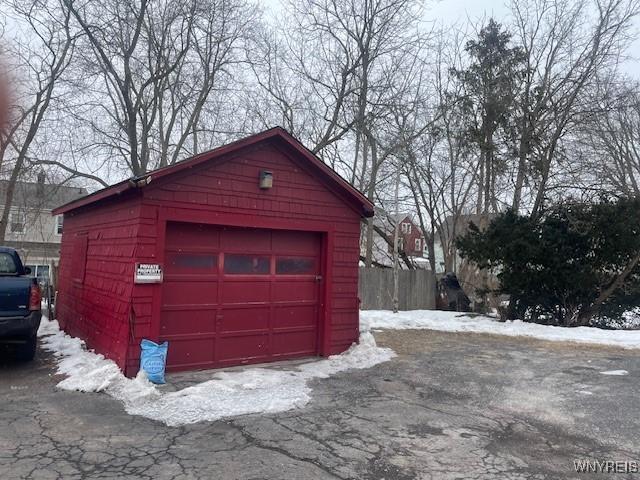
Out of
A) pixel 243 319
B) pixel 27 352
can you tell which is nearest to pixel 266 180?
pixel 243 319

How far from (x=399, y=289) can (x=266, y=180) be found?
35.0 ft

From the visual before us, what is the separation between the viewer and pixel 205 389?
6.02 m

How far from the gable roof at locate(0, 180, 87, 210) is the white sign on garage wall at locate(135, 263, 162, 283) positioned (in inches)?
401

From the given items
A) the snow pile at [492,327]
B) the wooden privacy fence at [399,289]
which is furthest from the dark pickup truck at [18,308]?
the wooden privacy fence at [399,289]

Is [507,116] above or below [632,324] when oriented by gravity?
above

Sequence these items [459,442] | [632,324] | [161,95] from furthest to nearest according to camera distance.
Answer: [161,95], [632,324], [459,442]

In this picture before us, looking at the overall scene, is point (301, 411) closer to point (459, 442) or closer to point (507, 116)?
point (459, 442)

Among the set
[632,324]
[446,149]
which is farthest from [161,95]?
[632,324]

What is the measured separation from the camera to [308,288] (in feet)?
27.3

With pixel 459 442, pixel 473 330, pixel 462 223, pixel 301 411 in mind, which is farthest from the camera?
pixel 462 223

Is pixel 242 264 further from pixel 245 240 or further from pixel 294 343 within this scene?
pixel 294 343

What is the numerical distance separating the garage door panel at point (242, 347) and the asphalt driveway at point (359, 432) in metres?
1.28

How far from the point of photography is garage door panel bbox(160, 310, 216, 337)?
6891 millimetres

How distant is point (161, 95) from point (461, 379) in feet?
55.0
